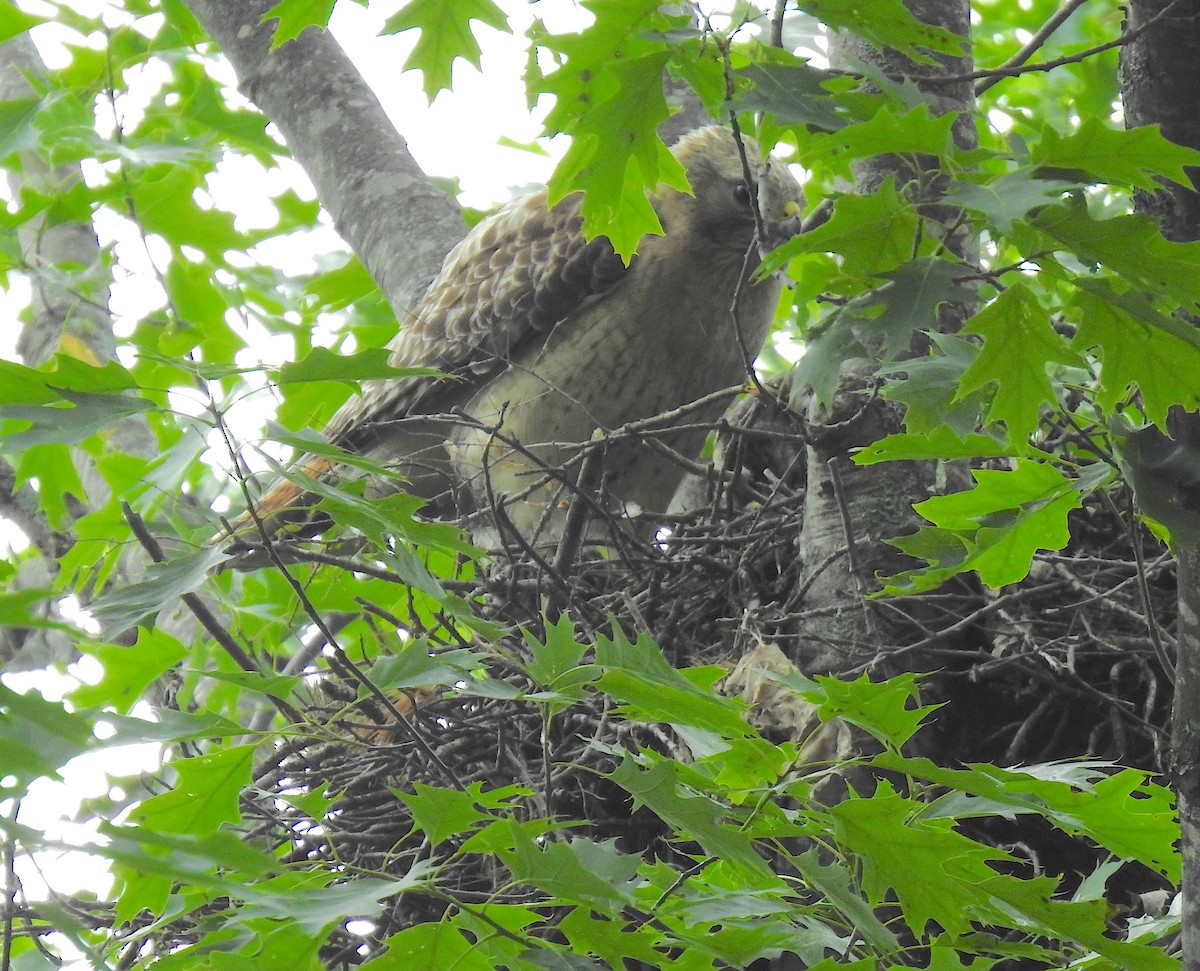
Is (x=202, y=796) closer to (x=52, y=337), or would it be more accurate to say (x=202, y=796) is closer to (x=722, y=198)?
(x=722, y=198)

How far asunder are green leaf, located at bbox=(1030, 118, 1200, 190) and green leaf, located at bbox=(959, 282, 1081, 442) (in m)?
0.15

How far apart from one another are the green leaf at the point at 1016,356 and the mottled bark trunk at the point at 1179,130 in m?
0.16

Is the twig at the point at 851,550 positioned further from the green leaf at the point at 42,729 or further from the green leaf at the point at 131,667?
the green leaf at the point at 42,729

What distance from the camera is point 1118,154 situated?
1351mm

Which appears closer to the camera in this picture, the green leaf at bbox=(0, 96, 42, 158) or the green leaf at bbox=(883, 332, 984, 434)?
the green leaf at bbox=(883, 332, 984, 434)

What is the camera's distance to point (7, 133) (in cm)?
290

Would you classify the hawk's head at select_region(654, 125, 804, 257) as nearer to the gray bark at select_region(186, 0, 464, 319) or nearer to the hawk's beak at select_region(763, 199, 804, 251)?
the hawk's beak at select_region(763, 199, 804, 251)

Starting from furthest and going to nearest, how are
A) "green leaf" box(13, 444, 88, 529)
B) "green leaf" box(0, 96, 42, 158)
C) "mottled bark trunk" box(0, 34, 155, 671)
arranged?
"mottled bark trunk" box(0, 34, 155, 671), "green leaf" box(13, 444, 88, 529), "green leaf" box(0, 96, 42, 158)

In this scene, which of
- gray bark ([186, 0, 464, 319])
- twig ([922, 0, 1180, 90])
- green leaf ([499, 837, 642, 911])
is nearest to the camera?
green leaf ([499, 837, 642, 911])

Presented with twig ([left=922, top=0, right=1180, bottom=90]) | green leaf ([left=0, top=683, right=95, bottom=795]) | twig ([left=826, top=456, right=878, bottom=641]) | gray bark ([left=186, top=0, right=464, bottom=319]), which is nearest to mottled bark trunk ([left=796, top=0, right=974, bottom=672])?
twig ([left=826, top=456, right=878, bottom=641])

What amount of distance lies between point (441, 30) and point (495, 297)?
4.68ft

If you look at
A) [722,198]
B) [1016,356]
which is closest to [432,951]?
[1016,356]

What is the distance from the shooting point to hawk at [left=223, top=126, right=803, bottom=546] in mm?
3328

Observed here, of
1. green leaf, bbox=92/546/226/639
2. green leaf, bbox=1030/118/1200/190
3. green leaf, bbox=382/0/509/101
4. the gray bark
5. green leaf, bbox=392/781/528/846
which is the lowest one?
green leaf, bbox=392/781/528/846
